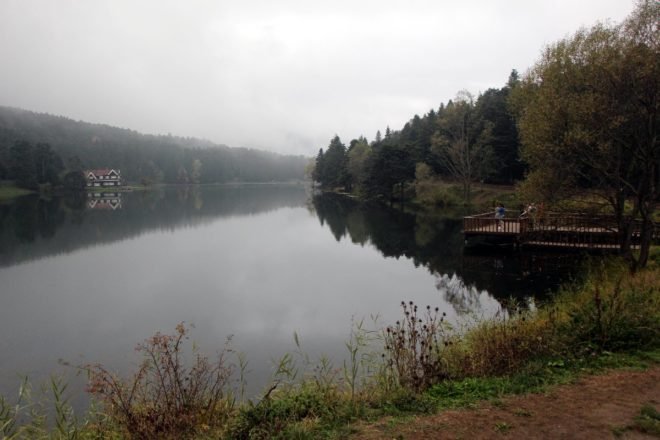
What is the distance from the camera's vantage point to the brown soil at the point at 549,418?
191 inches

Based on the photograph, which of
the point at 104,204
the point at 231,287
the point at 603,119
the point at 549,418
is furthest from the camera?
the point at 104,204

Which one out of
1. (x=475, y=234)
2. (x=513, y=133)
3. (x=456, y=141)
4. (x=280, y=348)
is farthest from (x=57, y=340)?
(x=513, y=133)

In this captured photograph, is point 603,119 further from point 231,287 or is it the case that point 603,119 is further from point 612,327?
point 231,287

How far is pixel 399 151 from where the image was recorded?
66250 millimetres

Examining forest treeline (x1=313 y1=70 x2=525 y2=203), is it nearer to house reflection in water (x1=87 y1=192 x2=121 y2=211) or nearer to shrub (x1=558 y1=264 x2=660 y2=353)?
shrub (x1=558 y1=264 x2=660 y2=353)

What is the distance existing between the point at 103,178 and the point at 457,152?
435ft

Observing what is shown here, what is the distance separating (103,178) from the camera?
144125mm

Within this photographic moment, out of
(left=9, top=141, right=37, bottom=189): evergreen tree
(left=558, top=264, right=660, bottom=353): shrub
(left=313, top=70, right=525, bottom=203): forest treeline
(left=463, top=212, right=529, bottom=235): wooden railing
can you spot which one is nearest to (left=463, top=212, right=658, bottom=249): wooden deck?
(left=463, top=212, right=529, bottom=235): wooden railing

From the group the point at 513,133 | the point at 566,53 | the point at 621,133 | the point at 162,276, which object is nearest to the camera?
the point at 621,133

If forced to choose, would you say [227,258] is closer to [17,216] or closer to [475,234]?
[475,234]

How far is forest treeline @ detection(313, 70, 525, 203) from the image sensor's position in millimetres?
56094

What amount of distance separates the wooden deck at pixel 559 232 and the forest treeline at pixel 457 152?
23749 millimetres

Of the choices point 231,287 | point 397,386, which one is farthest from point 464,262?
point 397,386

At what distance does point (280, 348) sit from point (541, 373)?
7.25 m
